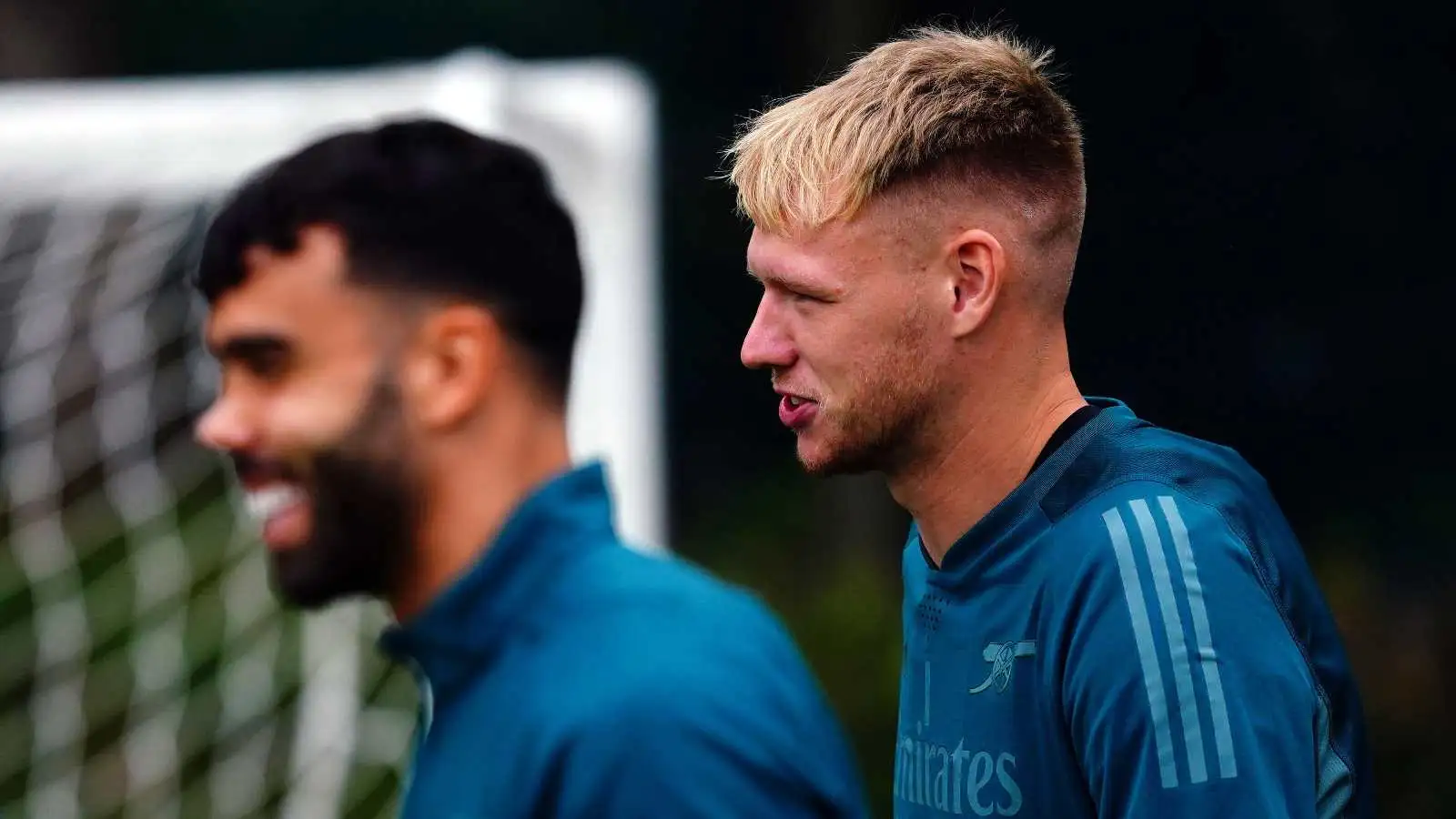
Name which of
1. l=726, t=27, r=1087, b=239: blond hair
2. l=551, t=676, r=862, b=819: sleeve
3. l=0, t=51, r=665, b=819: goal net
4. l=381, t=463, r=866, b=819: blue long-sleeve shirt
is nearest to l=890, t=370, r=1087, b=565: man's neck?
l=726, t=27, r=1087, b=239: blond hair

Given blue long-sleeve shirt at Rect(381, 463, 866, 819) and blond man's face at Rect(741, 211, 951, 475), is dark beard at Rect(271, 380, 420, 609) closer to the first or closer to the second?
blue long-sleeve shirt at Rect(381, 463, 866, 819)

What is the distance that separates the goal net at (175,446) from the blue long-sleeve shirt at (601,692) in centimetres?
236

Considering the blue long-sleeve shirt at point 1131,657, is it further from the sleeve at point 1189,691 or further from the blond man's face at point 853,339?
the blond man's face at point 853,339

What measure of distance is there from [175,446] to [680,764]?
5.03 m

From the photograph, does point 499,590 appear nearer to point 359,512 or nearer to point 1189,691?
point 359,512

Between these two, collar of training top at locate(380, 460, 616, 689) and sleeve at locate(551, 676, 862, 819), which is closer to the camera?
sleeve at locate(551, 676, 862, 819)

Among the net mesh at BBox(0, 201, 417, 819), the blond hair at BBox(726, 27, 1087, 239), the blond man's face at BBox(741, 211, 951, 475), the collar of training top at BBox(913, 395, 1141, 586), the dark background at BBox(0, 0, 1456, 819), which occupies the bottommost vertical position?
the net mesh at BBox(0, 201, 417, 819)

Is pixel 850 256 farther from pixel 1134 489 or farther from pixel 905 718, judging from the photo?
pixel 905 718

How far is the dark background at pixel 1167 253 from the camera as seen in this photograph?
2.30 metres

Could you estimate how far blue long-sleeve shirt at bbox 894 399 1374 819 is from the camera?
4.16ft

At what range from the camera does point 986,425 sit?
146 cm

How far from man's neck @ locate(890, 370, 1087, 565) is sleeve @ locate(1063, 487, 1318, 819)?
0.55ft


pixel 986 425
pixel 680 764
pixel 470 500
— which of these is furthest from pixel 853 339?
pixel 680 764

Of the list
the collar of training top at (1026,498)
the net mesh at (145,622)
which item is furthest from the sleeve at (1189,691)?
the net mesh at (145,622)
